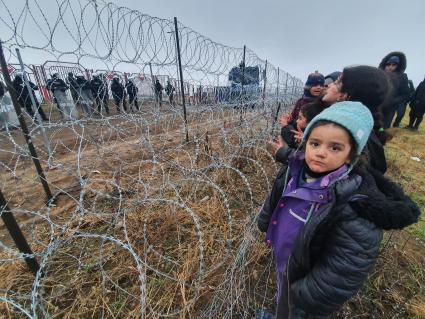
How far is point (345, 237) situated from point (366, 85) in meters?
1.09

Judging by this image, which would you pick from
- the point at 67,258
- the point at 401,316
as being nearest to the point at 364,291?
the point at 401,316

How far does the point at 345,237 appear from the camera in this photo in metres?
0.93

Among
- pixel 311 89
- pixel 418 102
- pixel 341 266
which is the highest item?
pixel 311 89

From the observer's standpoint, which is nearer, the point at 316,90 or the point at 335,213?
the point at 335,213

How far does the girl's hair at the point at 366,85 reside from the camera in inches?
58.9

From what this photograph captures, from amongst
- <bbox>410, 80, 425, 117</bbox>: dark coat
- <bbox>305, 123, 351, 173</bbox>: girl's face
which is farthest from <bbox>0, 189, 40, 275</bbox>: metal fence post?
<bbox>410, 80, 425, 117</bbox>: dark coat

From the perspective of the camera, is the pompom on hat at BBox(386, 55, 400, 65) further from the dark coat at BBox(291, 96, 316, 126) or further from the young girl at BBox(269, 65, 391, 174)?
Result: the young girl at BBox(269, 65, 391, 174)

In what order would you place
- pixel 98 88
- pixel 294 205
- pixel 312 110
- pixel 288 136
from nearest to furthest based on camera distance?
pixel 294 205 → pixel 312 110 → pixel 288 136 → pixel 98 88

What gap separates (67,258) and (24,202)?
1.61m

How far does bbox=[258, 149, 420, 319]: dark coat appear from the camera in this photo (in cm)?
91

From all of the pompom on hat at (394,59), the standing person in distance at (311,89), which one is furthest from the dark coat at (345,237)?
the pompom on hat at (394,59)

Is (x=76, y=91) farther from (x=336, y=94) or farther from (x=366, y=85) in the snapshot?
(x=366, y=85)

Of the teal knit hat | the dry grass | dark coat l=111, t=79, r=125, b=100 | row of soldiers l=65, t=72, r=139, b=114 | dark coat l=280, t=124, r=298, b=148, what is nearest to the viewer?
the teal knit hat

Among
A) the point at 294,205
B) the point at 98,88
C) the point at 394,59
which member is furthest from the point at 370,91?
the point at 98,88
